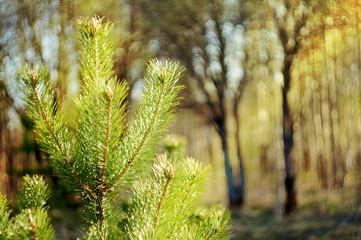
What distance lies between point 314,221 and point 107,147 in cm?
843

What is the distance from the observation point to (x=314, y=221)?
7883mm

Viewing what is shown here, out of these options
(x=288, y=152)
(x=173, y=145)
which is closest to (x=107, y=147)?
(x=173, y=145)

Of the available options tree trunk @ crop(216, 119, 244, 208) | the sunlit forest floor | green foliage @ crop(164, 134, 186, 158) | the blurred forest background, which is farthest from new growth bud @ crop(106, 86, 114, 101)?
tree trunk @ crop(216, 119, 244, 208)

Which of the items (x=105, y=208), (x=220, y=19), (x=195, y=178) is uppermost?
(x=220, y=19)

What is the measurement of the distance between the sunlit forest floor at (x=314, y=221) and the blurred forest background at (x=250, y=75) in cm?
4

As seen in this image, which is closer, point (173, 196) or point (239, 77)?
point (173, 196)

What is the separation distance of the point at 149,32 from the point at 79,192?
369 inches

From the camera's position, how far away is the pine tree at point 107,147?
1.01 metres

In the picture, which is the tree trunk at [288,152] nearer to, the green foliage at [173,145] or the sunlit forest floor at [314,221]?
the sunlit forest floor at [314,221]

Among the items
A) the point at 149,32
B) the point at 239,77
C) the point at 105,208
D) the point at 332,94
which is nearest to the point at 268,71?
the point at 239,77

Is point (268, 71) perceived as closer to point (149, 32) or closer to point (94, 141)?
point (149, 32)

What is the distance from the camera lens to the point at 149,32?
9852 millimetres

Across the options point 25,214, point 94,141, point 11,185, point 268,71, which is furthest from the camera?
point 268,71

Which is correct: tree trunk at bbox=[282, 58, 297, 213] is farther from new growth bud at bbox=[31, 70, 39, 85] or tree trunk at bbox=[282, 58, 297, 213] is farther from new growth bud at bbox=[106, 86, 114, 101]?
new growth bud at bbox=[31, 70, 39, 85]
